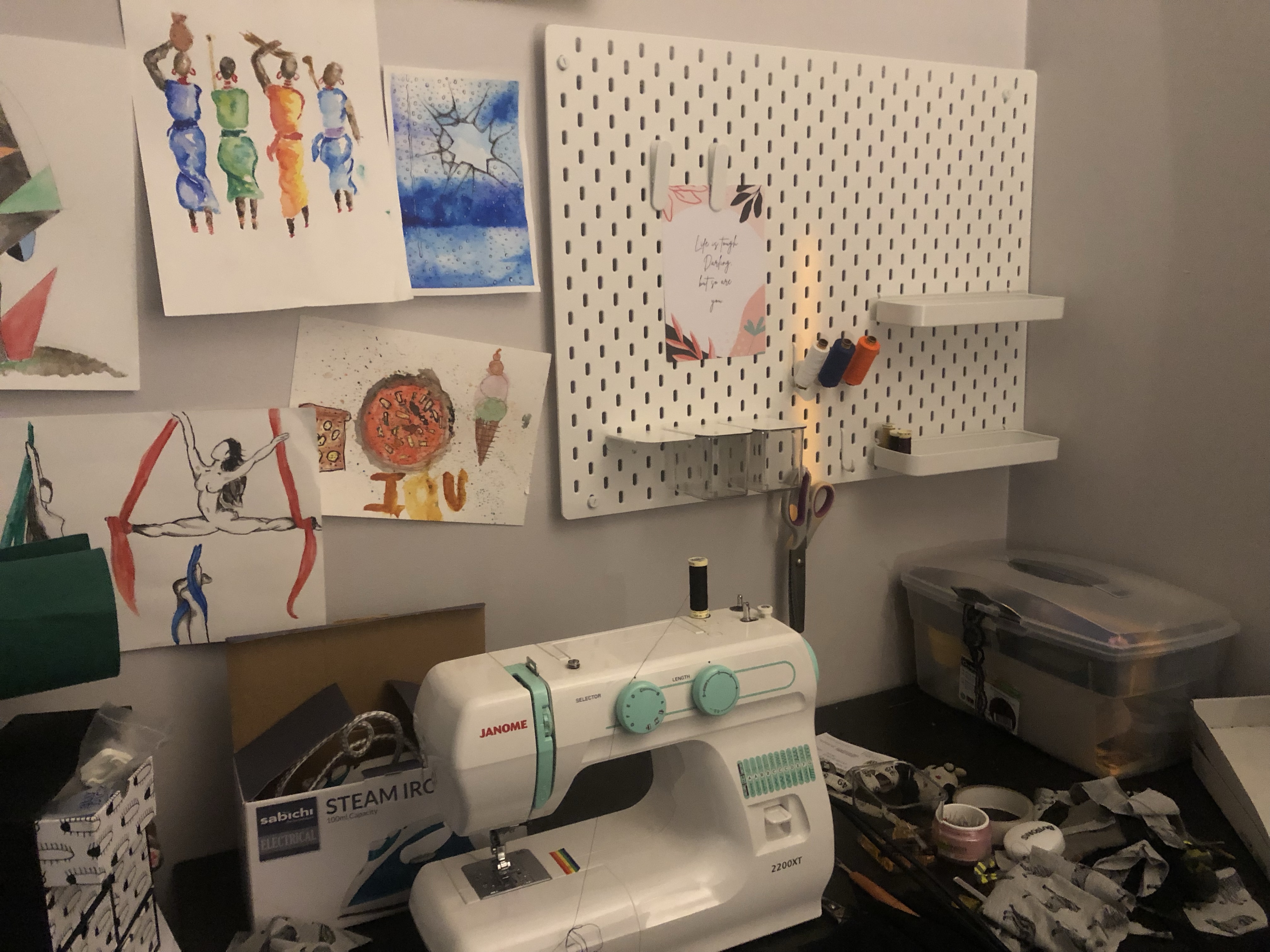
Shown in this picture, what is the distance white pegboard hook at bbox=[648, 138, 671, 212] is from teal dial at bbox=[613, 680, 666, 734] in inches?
23.3

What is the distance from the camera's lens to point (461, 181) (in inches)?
42.8

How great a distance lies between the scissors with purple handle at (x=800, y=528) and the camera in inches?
52.9

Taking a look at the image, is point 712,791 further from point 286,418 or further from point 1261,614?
point 1261,614

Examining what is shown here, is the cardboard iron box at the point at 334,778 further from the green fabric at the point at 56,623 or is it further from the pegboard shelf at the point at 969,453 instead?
the pegboard shelf at the point at 969,453

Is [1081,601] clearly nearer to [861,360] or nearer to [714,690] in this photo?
[861,360]

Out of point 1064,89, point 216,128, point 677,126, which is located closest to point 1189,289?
point 1064,89

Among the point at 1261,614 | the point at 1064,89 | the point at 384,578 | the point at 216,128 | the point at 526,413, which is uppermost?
the point at 1064,89

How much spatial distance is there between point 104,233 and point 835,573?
1004 mm

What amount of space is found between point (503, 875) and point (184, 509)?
1.62 feet

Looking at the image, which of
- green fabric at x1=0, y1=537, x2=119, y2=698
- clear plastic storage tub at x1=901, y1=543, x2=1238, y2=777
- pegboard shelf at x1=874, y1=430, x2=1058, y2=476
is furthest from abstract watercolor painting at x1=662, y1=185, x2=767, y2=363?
green fabric at x1=0, y1=537, x2=119, y2=698

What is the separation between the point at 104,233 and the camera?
3.12 ft

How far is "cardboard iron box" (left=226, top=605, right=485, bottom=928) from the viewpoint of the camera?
0.94 meters

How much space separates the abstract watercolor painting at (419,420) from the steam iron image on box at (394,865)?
341mm

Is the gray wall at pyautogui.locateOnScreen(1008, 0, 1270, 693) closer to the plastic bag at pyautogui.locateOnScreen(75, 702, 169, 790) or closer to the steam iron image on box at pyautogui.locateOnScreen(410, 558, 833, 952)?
the steam iron image on box at pyautogui.locateOnScreen(410, 558, 833, 952)
